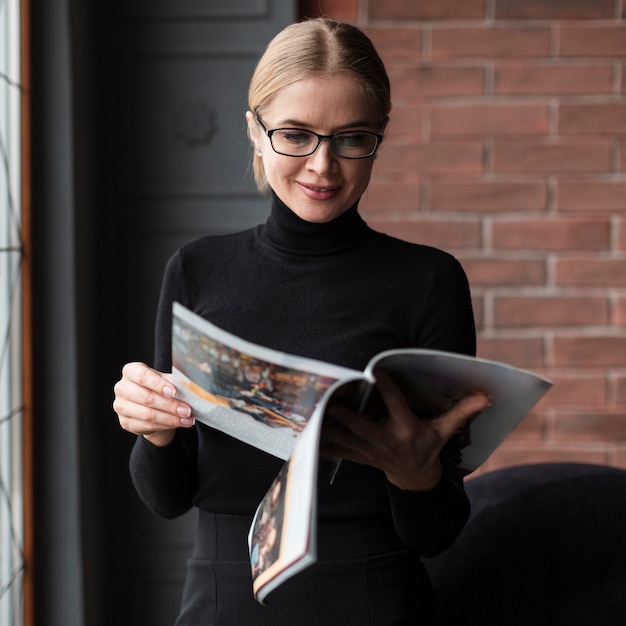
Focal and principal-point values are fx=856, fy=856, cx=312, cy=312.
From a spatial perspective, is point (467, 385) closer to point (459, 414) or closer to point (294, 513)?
point (459, 414)

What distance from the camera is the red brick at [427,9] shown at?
218 cm

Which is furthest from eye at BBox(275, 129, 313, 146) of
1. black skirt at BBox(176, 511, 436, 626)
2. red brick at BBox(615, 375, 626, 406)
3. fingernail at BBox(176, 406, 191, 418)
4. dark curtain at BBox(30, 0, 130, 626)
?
red brick at BBox(615, 375, 626, 406)

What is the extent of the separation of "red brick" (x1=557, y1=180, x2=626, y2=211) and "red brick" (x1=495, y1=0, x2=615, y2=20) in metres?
→ 0.42

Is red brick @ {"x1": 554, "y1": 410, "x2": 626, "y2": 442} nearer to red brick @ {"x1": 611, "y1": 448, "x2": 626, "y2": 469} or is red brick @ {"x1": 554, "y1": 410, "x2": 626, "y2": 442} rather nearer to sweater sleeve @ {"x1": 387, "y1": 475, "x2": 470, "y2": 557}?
red brick @ {"x1": 611, "y1": 448, "x2": 626, "y2": 469}

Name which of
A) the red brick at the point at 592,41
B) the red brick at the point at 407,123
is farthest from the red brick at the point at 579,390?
the red brick at the point at 592,41

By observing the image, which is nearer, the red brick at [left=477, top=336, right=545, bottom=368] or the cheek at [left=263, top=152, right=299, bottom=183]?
the cheek at [left=263, top=152, right=299, bottom=183]

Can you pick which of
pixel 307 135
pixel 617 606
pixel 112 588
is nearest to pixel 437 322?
pixel 307 135

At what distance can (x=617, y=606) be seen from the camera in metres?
1.32

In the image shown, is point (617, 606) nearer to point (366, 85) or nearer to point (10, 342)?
point (366, 85)

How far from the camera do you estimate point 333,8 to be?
221cm

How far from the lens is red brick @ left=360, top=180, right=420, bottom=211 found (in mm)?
2223

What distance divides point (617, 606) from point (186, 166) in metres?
1.52

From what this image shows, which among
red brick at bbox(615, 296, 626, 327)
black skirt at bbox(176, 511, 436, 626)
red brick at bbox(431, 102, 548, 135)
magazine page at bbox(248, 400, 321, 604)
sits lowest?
black skirt at bbox(176, 511, 436, 626)

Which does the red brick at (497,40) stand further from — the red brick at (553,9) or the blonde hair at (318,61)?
the blonde hair at (318,61)
